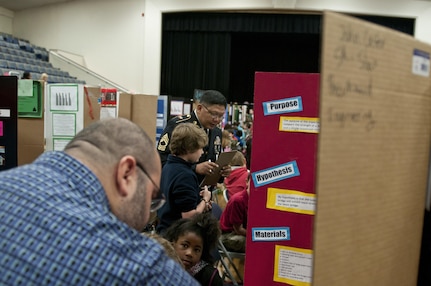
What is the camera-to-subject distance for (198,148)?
2.41 metres

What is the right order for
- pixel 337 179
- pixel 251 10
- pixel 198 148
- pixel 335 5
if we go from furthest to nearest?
1. pixel 251 10
2. pixel 335 5
3. pixel 198 148
4. pixel 337 179

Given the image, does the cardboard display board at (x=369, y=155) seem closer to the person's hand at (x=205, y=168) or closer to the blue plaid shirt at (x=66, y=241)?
the blue plaid shirt at (x=66, y=241)

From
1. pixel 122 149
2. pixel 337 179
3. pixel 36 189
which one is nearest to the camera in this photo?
pixel 337 179

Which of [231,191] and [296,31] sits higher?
[296,31]

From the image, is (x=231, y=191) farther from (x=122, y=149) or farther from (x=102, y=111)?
(x=122, y=149)

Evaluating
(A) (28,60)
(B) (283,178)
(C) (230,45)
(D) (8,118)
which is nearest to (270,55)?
(C) (230,45)

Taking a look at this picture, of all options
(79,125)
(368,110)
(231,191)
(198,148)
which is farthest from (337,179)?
(231,191)

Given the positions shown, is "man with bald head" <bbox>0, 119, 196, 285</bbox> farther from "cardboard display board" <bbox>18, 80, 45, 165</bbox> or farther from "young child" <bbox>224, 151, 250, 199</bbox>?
"young child" <bbox>224, 151, 250, 199</bbox>

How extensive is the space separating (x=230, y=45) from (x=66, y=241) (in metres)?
11.3

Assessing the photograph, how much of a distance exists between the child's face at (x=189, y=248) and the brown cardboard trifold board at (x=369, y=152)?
1492 mm

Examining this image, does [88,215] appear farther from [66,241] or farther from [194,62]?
[194,62]

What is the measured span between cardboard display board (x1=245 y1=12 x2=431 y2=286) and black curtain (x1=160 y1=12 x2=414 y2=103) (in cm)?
1031

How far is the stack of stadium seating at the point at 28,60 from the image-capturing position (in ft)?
32.0

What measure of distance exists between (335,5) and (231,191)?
7.77 m
